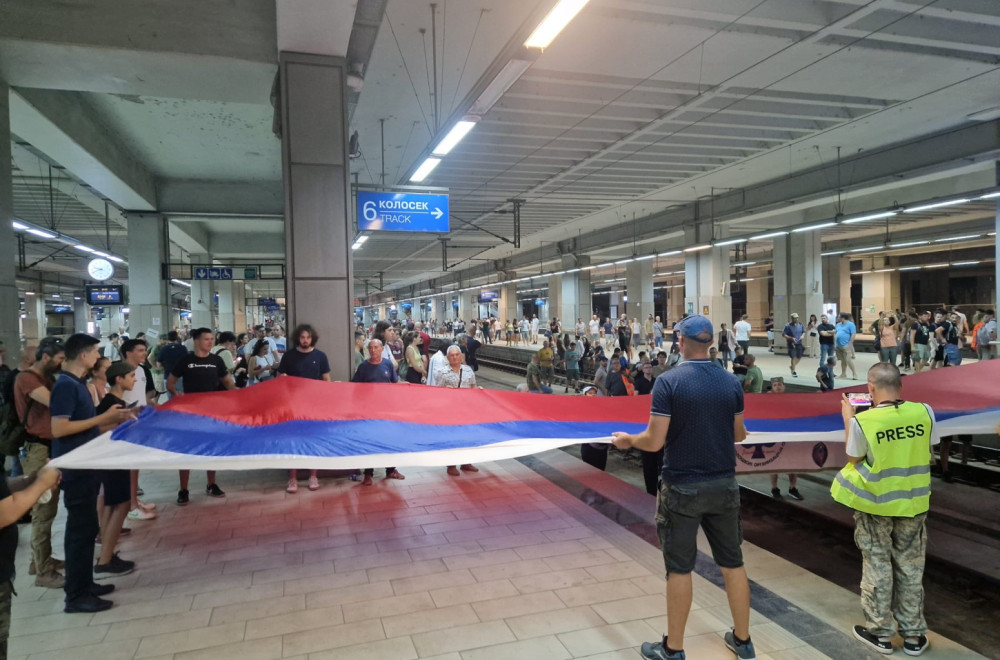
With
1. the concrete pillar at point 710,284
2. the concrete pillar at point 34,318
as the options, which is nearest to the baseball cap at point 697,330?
the concrete pillar at point 710,284

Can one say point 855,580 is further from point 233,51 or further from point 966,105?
point 966,105

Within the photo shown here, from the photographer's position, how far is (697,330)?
3324mm

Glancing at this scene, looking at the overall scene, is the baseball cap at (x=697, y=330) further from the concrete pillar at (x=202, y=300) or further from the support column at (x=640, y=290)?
the support column at (x=640, y=290)

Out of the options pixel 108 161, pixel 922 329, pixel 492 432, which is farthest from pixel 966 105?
pixel 108 161

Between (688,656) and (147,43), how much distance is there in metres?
8.19

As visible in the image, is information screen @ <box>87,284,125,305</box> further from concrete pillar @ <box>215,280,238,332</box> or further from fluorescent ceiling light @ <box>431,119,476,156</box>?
fluorescent ceiling light @ <box>431,119,476,156</box>

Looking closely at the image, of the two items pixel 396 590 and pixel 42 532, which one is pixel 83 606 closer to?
pixel 42 532

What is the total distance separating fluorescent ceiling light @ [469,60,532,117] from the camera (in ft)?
17.4

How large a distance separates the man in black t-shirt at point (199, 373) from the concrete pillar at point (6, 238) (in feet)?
10.1

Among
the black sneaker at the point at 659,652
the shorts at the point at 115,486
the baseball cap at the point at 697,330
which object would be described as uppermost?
the baseball cap at the point at 697,330

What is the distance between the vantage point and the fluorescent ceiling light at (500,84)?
5293 mm

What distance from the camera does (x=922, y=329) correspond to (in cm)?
1623

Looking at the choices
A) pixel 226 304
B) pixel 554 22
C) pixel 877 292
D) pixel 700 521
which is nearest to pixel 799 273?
pixel 877 292

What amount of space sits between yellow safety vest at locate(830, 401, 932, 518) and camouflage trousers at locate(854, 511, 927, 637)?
0.38ft
